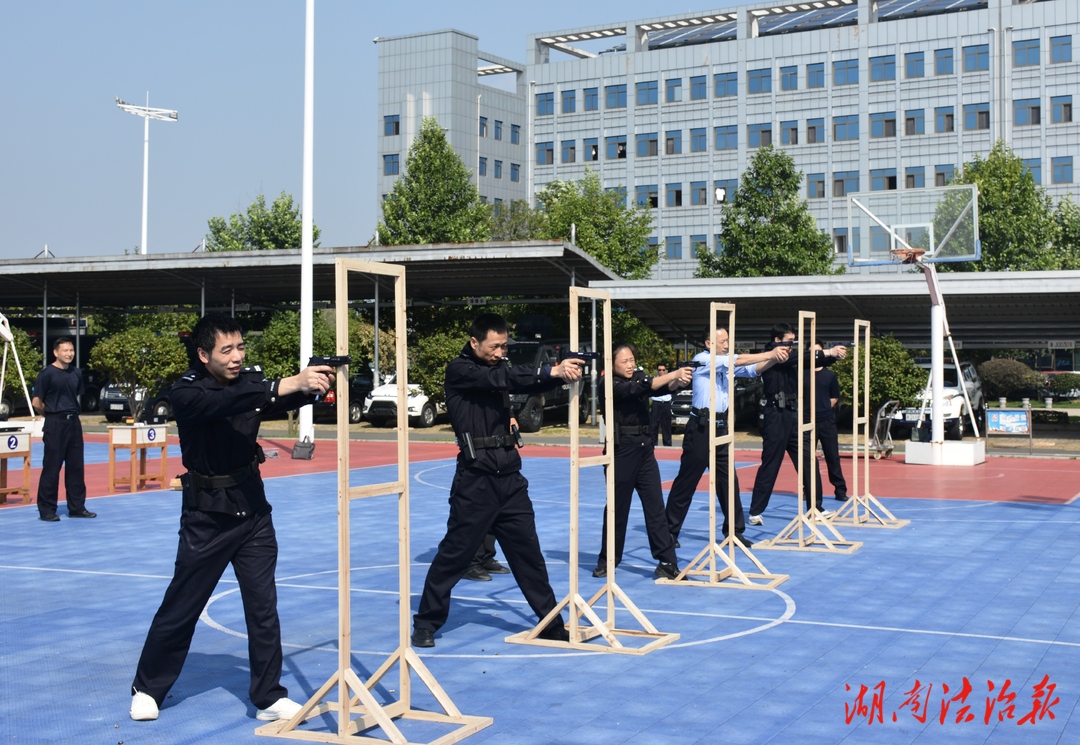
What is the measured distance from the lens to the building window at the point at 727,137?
72.8 metres

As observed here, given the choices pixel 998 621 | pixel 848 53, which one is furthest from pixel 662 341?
pixel 848 53

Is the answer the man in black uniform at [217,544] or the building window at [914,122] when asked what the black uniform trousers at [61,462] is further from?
the building window at [914,122]

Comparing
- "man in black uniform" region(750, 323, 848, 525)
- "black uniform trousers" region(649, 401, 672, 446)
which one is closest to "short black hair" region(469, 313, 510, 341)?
"black uniform trousers" region(649, 401, 672, 446)

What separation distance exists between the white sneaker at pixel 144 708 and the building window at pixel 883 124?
68.0 meters

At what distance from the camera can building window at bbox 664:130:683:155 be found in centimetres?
7475

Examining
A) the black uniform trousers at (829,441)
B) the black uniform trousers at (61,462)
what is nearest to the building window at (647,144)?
the black uniform trousers at (829,441)

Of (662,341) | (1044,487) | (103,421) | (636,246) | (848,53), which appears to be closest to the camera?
(1044,487)

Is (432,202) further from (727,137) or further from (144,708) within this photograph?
(144,708)

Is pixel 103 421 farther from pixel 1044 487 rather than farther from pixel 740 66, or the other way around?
pixel 740 66

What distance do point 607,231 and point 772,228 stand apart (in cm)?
722

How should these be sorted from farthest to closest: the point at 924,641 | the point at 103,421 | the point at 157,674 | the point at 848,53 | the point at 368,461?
the point at 848,53 < the point at 103,421 < the point at 368,461 < the point at 924,641 < the point at 157,674

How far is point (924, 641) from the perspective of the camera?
26.0 feet

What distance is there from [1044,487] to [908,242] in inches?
254

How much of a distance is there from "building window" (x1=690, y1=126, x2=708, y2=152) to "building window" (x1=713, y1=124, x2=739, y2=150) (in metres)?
0.70
